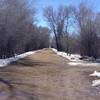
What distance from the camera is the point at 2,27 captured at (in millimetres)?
26672

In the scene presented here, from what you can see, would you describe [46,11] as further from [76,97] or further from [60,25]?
[76,97]

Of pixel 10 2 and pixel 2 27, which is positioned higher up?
pixel 10 2

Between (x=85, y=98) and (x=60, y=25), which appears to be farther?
Answer: (x=60, y=25)

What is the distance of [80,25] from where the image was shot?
42.5 metres

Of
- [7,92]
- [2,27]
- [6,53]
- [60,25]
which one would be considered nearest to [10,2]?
[2,27]

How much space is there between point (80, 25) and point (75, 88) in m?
31.4

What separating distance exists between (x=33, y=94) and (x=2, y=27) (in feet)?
57.4

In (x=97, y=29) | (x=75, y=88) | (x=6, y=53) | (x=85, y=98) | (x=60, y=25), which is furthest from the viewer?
(x=60, y=25)

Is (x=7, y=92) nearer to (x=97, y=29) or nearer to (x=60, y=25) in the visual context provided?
(x=97, y=29)

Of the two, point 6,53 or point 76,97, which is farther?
point 6,53

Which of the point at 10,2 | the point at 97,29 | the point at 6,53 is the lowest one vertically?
the point at 6,53

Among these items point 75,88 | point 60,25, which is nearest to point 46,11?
point 60,25

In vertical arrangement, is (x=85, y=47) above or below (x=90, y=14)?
below

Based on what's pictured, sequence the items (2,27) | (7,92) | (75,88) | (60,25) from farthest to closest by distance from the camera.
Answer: (60,25) → (2,27) → (75,88) → (7,92)
